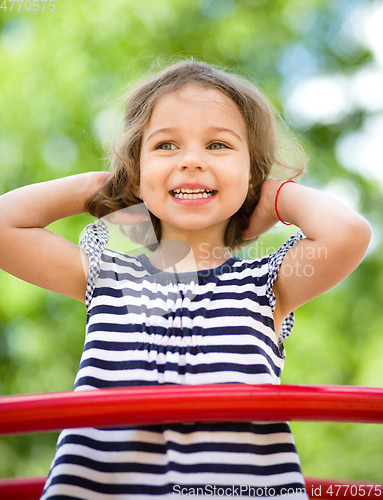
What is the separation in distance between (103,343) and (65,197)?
27cm

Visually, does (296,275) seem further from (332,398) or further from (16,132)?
(16,132)

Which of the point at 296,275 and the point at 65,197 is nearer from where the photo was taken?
the point at 296,275

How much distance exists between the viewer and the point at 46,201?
3.12 ft

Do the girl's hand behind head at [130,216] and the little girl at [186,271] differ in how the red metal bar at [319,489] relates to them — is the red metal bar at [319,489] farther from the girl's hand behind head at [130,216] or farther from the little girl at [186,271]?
the girl's hand behind head at [130,216]

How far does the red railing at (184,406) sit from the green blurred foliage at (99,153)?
2.06m

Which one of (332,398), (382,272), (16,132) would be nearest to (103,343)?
(332,398)

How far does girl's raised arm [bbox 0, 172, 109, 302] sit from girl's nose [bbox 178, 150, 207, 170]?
0.65 feet

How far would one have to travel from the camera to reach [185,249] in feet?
3.14

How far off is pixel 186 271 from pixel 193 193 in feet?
0.40

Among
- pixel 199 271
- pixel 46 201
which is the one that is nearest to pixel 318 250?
pixel 199 271

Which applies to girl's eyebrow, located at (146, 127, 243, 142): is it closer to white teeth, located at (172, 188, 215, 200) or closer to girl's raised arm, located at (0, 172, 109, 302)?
white teeth, located at (172, 188, 215, 200)
